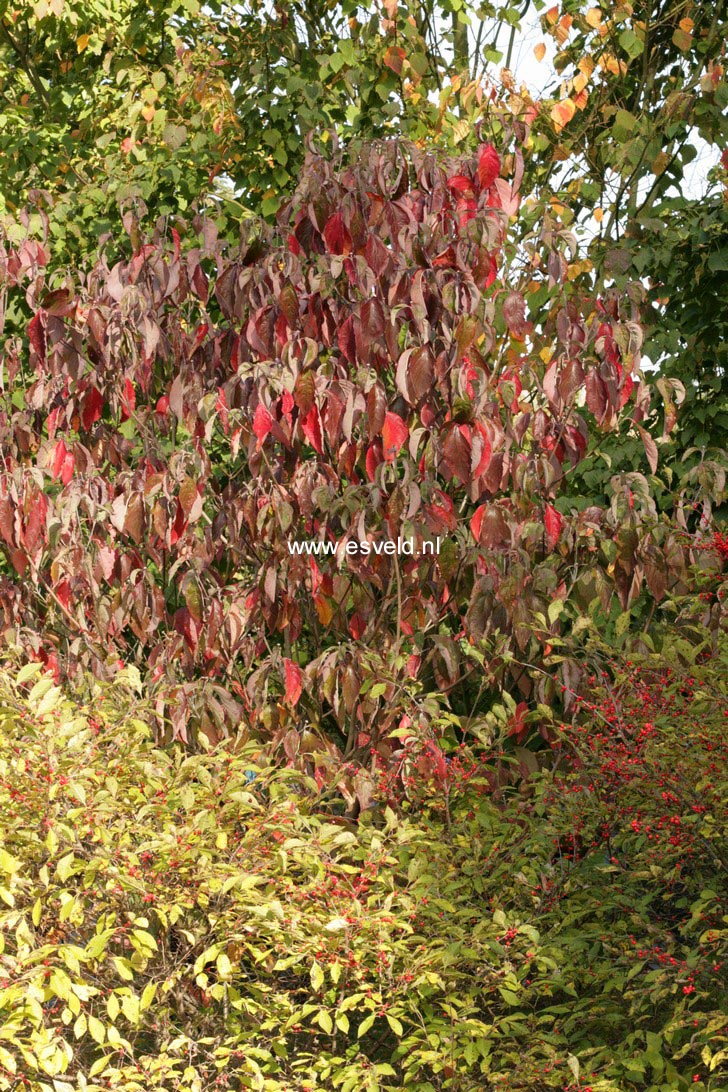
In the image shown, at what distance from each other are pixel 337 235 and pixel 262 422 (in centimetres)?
66

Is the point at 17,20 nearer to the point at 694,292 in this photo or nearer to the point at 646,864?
the point at 694,292

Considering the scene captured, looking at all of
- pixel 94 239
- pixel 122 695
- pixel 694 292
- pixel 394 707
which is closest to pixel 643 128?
pixel 694 292

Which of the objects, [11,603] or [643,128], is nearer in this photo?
[11,603]

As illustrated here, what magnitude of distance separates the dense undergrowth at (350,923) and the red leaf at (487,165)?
1.56 m

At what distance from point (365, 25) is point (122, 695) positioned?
3.08 metres

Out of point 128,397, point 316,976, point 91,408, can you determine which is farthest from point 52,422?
point 316,976

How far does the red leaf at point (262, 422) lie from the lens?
3426mm

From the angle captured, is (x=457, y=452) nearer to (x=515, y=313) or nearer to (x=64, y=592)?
(x=515, y=313)

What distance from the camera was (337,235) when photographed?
359cm

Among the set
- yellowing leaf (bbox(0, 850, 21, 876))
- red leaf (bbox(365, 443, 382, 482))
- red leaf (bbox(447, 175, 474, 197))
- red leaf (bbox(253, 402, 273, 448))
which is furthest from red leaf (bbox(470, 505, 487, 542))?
yellowing leaf (bbox(0, 850, 21, 876))

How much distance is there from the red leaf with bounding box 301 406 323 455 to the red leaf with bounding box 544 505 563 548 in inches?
29.7

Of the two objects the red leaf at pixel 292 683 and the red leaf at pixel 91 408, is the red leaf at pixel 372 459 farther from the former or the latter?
the red leaf at pixel 91 408

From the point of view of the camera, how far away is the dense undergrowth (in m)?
2.67

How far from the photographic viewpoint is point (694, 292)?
4.52 metres
